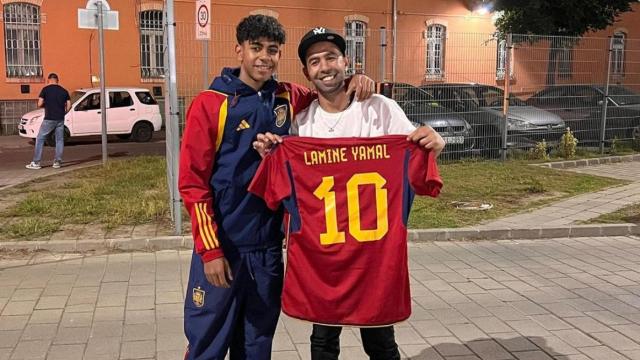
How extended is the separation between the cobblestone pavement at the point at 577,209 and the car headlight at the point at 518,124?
2503 mm

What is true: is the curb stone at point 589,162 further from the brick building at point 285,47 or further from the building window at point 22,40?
the building window at point 22,40

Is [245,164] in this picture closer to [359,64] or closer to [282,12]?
[359,64]

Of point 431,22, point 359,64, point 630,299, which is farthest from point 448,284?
point 431,22

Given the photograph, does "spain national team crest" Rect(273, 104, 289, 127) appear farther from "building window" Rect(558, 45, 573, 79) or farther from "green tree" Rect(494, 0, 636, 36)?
"green tree" Rect(494, 0, 636, 36)

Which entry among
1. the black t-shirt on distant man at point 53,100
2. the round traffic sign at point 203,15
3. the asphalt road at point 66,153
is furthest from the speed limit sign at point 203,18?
the black t-shirt on distant man at point 53,100

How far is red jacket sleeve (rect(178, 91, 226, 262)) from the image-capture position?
283cm

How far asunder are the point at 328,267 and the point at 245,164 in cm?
62

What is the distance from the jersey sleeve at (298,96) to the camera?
10.2 feet

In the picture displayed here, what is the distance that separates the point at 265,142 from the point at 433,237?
4841 mm

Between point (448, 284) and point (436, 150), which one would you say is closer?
point (436, 150)

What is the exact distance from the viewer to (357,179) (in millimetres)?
2971

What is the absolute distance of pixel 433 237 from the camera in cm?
739

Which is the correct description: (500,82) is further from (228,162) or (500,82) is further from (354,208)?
(228,162)

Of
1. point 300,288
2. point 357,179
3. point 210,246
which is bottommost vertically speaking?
point 300,288
